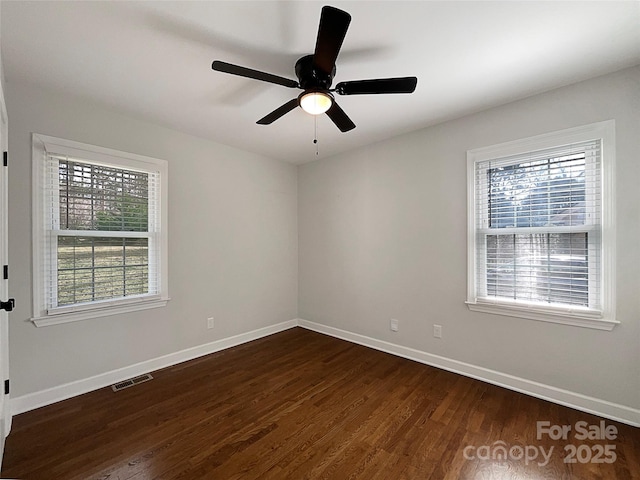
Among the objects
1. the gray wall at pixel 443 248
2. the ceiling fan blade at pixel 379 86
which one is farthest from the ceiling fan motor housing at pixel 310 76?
the gray wall at pixel 443 248

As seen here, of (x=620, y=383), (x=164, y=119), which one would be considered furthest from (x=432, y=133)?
(x=164, y=119)

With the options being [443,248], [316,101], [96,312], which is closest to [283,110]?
[316,101]

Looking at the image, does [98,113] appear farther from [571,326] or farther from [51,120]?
[571,326]

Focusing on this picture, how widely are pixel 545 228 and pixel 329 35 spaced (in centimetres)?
228

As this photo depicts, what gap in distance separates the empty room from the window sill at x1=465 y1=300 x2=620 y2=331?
0.04ft

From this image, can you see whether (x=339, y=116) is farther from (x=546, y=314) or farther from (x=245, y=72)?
(x=546, y=314)

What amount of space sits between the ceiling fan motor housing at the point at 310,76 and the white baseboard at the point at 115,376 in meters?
2.98

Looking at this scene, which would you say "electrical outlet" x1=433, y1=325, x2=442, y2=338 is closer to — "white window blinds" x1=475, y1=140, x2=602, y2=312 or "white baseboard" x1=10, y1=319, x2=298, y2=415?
"white window blinds" x1=475, y1=140, x2=602, y2=312

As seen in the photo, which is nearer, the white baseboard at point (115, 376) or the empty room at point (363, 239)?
the empty room at point (363, 239)

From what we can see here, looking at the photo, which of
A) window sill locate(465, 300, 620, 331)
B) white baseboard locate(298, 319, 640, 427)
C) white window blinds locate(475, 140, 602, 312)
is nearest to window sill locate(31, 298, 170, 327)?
white baseboard locate(298, 319, 640, 427)

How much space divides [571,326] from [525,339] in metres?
0.35

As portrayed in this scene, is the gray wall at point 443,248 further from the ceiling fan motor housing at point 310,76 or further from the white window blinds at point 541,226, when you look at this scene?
the ceiling fan motor housing at point 310,76

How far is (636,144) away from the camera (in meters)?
1.97

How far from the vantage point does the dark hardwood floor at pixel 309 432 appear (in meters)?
1.63
